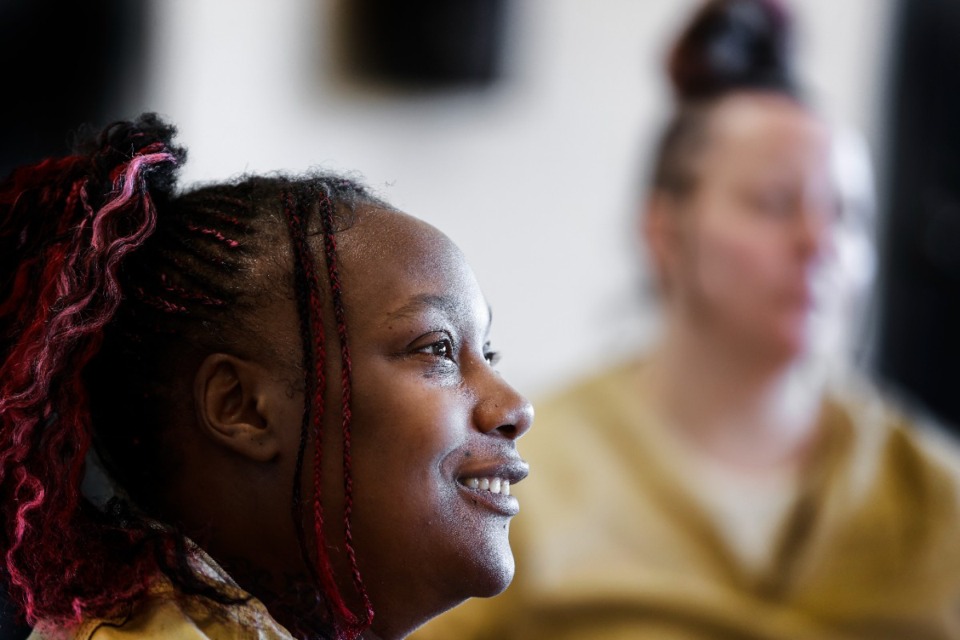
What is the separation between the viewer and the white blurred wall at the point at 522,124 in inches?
94.0

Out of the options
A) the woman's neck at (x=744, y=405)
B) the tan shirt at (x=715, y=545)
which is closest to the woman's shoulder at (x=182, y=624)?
the tan shirt at (x=715, y=545)

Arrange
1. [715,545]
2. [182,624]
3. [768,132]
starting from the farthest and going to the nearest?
[768,132] → [715,545] → [182,624]

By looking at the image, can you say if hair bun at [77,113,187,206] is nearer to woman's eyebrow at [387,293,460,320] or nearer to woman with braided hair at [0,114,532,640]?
woman with braided hair at [0,114,532,640]

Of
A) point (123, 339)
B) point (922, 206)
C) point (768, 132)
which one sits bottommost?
point (922, 206)

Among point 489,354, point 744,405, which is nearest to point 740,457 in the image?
point 744,405

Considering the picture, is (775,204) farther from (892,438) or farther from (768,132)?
(892,438)

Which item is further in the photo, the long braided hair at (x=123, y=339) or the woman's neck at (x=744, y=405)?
the woman's neck at (x=744, y=405)

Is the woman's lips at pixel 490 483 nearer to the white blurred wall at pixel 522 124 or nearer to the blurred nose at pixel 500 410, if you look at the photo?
the blurred nose at pixel 500 410

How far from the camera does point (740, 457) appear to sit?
160 cm

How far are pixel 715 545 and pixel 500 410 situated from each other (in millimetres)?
728

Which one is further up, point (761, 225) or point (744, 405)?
point (761, 225)

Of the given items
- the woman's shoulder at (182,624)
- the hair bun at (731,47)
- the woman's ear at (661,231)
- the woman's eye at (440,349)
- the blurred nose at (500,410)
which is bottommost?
the woman's shoulder at (182,624)

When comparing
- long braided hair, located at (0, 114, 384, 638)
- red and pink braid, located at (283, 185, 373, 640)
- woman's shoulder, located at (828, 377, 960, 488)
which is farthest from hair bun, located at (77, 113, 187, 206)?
woman's shoulder, located at (828, 377, 960, 488)

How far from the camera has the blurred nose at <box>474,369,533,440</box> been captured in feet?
2.81
